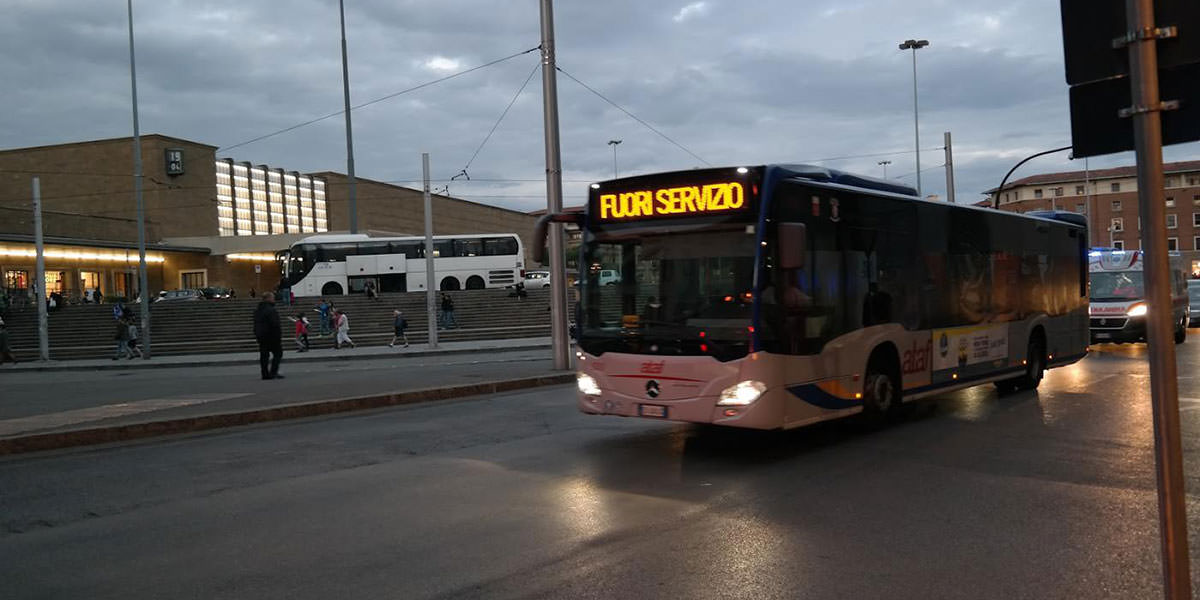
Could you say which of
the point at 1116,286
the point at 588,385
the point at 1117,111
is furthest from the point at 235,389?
the point at 1116,286

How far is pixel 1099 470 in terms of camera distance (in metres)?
7.78

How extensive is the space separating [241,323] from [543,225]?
35.5 m

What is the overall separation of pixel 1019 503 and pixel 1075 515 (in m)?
0.44

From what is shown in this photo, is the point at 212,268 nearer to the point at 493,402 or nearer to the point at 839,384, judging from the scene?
the point at 493,402

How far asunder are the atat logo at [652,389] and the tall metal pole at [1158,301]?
5.72 meters

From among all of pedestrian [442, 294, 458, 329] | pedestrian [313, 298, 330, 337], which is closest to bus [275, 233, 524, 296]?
pedestrian [442, 294, 458, 329]

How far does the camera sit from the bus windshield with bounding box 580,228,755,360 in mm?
8320

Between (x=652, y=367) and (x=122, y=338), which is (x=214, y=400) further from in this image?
(x=122, y=338)

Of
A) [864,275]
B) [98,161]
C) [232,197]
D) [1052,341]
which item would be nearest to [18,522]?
[864,275]

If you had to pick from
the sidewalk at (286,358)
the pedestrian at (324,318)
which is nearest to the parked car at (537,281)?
the pedestrian at (324,318)

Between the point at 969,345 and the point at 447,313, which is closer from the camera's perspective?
the point at 969,345

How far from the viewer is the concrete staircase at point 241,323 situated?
38.1m

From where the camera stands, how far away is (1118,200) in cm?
9538

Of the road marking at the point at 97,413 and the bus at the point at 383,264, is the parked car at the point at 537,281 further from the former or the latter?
the road marking at the point at 97,413
